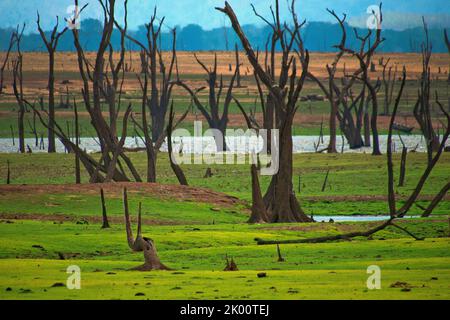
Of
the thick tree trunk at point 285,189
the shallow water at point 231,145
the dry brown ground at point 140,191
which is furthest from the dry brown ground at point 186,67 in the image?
the thick tree trunk at point 285,189

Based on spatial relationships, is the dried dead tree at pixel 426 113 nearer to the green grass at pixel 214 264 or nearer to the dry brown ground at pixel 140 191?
the dry brown ground at pixel 140 191

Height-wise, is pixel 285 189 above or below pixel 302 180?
above

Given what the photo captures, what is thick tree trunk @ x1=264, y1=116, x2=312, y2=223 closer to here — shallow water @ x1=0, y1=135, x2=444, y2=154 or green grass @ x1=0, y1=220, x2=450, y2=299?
green grass @ x1=0, y1=220, x2=450, y2=299

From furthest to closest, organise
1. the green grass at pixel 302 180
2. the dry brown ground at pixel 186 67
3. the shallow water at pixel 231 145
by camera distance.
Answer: the dry brown ground at pixel 186 67 < the shallow water at pixel 231 145 < the green grass at pixel 302 180

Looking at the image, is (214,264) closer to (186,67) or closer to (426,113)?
(426,113)

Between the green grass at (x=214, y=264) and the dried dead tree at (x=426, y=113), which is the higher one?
the dried dead tree at (x=426, y=113)

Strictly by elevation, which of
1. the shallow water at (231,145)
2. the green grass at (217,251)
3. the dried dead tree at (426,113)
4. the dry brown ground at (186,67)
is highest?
the dry brown ground at (186,67)

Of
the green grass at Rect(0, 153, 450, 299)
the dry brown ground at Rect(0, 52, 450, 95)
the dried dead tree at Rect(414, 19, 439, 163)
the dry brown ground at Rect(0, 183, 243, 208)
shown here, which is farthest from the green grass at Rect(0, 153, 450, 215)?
the dry brown ground at Rect(0, 52, 450, 95)

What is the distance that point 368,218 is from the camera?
3725 cm

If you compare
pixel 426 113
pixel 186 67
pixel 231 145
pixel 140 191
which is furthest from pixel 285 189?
pixel 186 67

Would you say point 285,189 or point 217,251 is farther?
point 285,189

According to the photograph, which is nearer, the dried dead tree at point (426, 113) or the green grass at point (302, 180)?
the green grass at point (302, 180)
